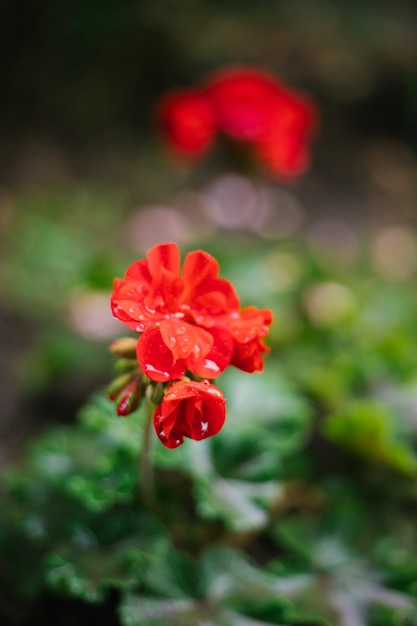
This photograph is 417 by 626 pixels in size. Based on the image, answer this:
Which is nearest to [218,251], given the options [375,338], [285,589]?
[375,338]

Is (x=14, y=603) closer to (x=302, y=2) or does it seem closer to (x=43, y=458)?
(x=43, y=458)

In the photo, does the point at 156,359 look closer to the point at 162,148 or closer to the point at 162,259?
the point at 162,259

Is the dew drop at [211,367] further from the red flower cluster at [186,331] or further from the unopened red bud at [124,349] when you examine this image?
the unopened red bud at [124,349]

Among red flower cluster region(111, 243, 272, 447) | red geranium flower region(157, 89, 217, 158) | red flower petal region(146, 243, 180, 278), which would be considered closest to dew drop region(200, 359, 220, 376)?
red flower cluster region(111, 243, 272, 447)

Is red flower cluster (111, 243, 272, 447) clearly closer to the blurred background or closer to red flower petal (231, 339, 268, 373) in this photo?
red flower petal (231, 339, 268, 373)

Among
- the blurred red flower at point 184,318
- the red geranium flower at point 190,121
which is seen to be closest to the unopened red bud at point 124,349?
the blurred red flower at point 184,318

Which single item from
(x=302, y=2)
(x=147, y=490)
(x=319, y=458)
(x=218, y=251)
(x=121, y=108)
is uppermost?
(x=302, y=2)

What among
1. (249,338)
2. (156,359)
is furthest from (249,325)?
(156,359)
